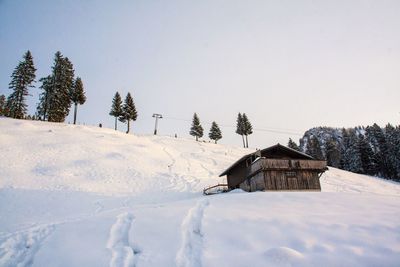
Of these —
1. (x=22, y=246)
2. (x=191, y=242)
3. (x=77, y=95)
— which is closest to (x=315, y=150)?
(x=77, y=95)

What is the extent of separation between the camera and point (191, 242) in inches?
383

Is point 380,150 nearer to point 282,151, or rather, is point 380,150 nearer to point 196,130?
point 196,130

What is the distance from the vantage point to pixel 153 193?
93.8 ft

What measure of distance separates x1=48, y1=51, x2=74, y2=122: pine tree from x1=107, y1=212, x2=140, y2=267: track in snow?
1816 inches

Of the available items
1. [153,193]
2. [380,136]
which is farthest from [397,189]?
[153,193]

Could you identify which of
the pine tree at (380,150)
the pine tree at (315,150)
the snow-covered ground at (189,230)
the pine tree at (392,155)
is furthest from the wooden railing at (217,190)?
the pine tree at (392,155)

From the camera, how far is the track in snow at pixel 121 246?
8.54 m

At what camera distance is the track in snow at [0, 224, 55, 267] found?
9203mm

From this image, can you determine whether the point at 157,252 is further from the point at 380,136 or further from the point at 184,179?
the point at 380,136

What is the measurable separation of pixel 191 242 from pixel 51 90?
51.6 m

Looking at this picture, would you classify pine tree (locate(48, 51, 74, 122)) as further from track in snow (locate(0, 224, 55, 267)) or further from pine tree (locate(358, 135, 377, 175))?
pine tree (locate(358, 135, 377, 175))

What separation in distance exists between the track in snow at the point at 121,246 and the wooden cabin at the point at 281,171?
1685cm

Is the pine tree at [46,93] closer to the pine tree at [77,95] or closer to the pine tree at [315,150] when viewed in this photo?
the pine tree at [77,95]

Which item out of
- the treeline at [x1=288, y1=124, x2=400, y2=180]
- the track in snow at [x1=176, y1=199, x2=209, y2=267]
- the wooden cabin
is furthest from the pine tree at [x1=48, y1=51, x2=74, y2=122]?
the treeline at [x1=288, y1=124, x2=400, y2=180]
